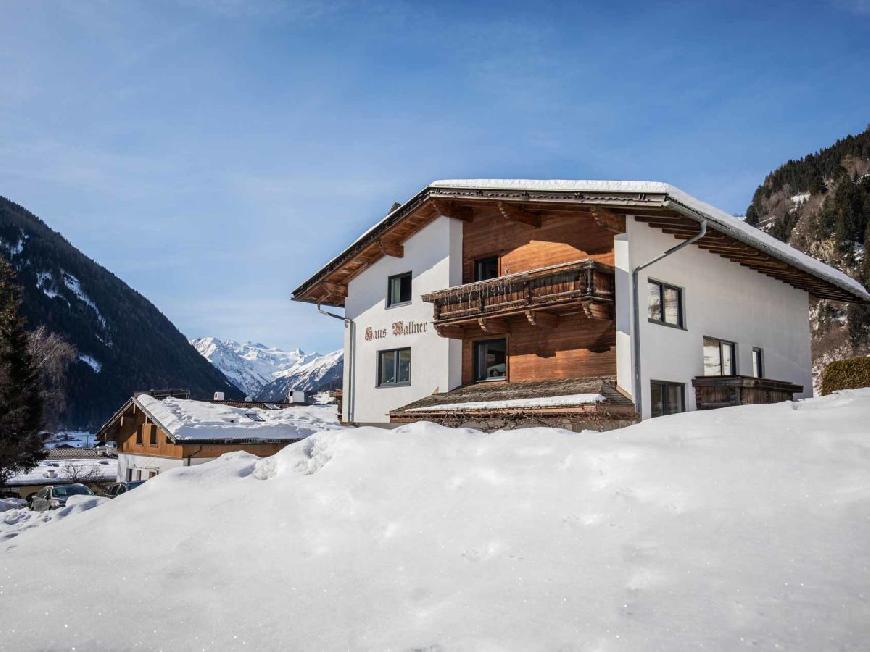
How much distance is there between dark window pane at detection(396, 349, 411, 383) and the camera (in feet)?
73.3

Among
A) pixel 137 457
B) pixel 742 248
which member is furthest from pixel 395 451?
pixel 137 457

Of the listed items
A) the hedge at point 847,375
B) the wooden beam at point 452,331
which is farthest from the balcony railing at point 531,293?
the hedge at point 847,375

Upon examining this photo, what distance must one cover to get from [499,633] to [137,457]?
3781cm

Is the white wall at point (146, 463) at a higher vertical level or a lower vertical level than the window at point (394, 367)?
lower

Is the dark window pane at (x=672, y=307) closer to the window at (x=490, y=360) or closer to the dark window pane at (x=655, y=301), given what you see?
the dark window pane at (x=655, y=301)

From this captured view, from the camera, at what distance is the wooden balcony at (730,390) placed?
16906 millimetres

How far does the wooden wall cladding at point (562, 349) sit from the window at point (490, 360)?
537mm

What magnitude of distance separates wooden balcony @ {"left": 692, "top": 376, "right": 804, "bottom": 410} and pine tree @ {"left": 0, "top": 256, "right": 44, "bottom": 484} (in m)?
34.9

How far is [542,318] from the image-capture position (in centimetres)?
1750

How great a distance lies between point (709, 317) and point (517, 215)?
6.28 meters

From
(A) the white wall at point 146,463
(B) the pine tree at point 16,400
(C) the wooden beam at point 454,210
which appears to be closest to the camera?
(C) the wooden beam at point 454,210

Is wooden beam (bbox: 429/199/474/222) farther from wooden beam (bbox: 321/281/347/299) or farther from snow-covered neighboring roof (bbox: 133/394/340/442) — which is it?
snow-covered neighboring roof (bbox: 133/394/340/442)

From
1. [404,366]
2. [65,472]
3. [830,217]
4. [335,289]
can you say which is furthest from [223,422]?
[830,217]

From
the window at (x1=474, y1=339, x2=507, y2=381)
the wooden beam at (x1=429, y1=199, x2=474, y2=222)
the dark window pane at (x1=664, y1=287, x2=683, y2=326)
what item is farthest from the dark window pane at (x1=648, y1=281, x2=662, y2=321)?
the wooden beam at (x1=429, y1=199, x2=474, y2=222)
